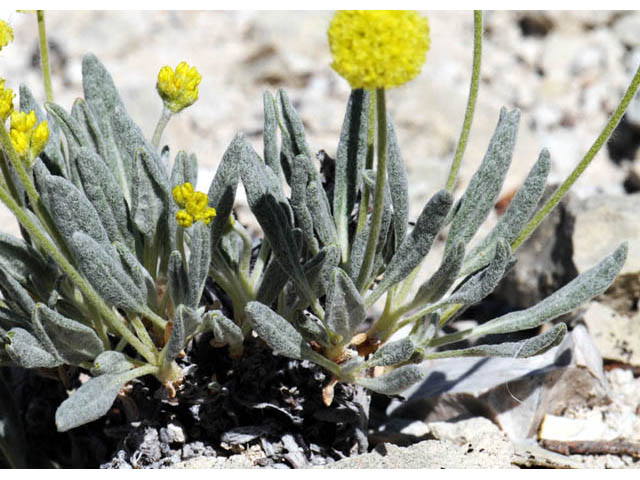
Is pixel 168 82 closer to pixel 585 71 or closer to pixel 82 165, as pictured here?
pixel 82 165

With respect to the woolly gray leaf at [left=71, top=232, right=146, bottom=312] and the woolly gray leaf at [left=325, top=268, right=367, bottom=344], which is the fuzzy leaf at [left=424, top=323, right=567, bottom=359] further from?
the woolly gray leaf at [left=71, top=232, right=146, bottom=312]

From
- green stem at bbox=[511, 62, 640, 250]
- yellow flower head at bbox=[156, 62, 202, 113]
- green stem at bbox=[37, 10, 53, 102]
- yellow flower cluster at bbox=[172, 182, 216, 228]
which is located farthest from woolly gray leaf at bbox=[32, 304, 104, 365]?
green stem at bbox=[511, 62, 640, 250]

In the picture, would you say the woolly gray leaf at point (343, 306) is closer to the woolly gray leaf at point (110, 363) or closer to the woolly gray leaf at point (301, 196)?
the woolly gray leaf at point (301, 196)

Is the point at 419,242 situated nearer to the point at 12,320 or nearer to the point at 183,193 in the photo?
the point at 183,193

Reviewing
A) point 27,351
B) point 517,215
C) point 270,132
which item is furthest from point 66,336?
point 517,215

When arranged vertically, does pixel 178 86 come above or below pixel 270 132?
Result: above

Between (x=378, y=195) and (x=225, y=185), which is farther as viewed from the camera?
(x=225, y=185)

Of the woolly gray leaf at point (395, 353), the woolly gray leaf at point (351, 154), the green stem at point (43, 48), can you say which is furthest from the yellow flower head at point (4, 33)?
the woolly gray leaf at point (395, 353)
